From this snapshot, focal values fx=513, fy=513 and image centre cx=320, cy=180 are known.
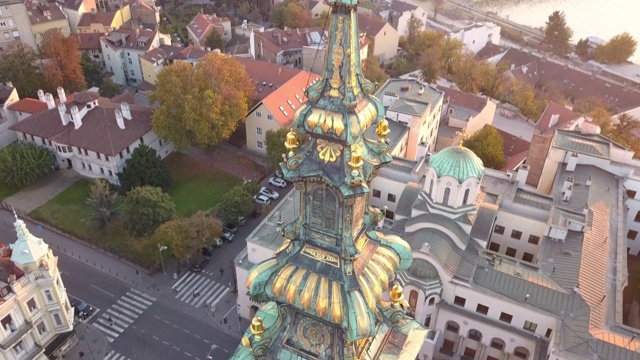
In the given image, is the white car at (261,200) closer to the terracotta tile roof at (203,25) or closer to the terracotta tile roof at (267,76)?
the terracotta tile roof at (267,76)

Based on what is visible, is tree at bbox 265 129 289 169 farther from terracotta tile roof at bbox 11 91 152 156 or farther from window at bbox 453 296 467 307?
window at bbox 453 296 467 307

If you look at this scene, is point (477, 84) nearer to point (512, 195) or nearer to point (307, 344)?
point (512, 195)

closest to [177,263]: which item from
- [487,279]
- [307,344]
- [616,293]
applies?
[487,279]

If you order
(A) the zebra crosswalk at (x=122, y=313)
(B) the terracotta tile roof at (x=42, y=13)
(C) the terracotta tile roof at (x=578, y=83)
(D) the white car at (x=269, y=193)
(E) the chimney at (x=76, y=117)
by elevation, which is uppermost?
A: (B) the terracotta tile roof at (x=42, y=13)

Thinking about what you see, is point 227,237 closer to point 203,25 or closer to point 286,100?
point 286,100

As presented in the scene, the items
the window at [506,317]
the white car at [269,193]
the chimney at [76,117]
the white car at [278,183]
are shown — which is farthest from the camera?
the white car at [278,183]

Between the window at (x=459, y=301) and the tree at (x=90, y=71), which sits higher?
the tree at (x=90, y=71)

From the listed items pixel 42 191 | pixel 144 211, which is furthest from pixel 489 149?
pixel 42 191

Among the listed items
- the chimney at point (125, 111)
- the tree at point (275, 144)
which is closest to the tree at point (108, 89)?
the chimney at point (125, 111)
